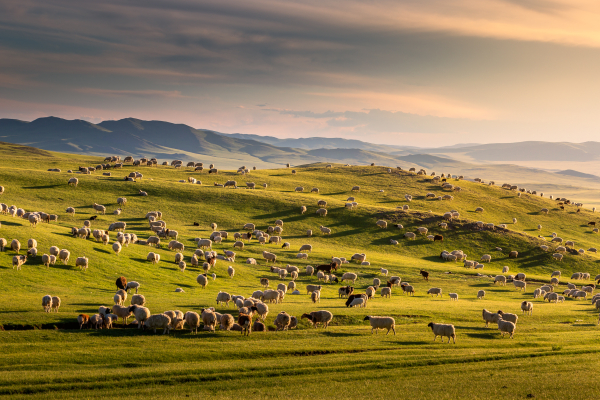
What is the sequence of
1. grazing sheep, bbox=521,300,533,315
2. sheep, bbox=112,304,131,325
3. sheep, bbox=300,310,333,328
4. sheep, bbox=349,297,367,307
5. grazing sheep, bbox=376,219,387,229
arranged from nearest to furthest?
1. sheep, bbox=112,304,131,325
2. sheep, bbox=300,310,333,328
3. sheep, bbox=349,297,367,307
4. grazing sheep, bbox=521,300,533,315
5. grazing sheep, bbox=376,219,387,229

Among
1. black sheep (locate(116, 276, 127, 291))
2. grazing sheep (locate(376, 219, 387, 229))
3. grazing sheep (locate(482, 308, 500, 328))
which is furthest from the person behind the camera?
grazing sheep (locate(376, 219, 387, 229))

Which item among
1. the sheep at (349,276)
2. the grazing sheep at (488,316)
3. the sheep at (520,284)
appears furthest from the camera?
the sheep at (520,284)

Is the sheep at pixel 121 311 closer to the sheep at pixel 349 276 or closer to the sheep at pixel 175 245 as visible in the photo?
the sheep at pixel 175 245

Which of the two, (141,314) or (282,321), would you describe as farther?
(282,321)

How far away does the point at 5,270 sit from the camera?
1379 inches

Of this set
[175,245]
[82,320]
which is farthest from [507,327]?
[175,245]

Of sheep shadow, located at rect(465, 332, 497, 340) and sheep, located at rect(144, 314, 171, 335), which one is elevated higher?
sheep, located at rect(144, 314, 171, 335)

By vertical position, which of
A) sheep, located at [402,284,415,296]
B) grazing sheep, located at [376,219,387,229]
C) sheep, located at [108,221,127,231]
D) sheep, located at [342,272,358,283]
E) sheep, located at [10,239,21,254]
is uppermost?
grazing sheep, located at [376,219,387,229]

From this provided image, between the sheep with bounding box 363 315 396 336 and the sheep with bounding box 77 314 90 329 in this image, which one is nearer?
the sheep with bounding box 77 314 90 329

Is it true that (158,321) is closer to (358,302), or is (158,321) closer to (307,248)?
(358,302)

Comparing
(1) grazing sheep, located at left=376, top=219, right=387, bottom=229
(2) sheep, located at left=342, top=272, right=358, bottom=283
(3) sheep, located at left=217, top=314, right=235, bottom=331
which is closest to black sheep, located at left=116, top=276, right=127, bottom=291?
(3) sheep, located at left=217, top=314, right=235, bottom=331

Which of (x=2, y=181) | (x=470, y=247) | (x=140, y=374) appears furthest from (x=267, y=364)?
(x=2, y=181)

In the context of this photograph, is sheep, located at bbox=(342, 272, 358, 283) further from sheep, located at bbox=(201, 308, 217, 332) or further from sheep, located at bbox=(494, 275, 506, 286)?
sheep, located at bbox=(201, 308, 217, 332)

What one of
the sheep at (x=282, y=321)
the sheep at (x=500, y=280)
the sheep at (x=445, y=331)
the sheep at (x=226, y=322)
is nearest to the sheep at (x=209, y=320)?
the sheep at (x=226, y=322)
